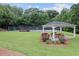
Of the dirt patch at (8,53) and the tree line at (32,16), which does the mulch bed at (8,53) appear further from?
the tree line at (32,16)

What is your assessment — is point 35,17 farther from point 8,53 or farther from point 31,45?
point 8,53

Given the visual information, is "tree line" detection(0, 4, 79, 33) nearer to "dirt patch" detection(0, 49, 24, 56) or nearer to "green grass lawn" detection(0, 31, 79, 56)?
"green grass lawn" detection(0, 31, 79, 56)

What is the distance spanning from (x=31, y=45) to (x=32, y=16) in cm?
41

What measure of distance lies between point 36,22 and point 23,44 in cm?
35

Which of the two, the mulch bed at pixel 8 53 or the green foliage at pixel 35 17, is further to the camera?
the green foliage at pixel 35 17

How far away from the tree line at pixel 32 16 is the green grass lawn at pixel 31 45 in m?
0.14

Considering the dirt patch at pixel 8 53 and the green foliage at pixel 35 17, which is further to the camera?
the green foliage at pixel 35 17

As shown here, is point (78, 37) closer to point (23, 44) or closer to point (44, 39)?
point (44, 39)

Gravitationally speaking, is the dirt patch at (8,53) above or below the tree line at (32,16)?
below

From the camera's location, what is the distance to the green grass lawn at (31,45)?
4641 millimetres

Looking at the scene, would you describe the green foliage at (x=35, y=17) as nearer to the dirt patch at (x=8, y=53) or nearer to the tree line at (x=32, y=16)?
the tree line at (x=32, y=16)

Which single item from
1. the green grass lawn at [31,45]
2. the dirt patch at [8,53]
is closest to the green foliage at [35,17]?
the green grass lawn at [31,45]

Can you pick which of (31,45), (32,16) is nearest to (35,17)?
(32,16)

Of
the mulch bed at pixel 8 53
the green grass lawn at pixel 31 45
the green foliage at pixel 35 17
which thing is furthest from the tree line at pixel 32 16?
the mulch bed at pixel 8 53
